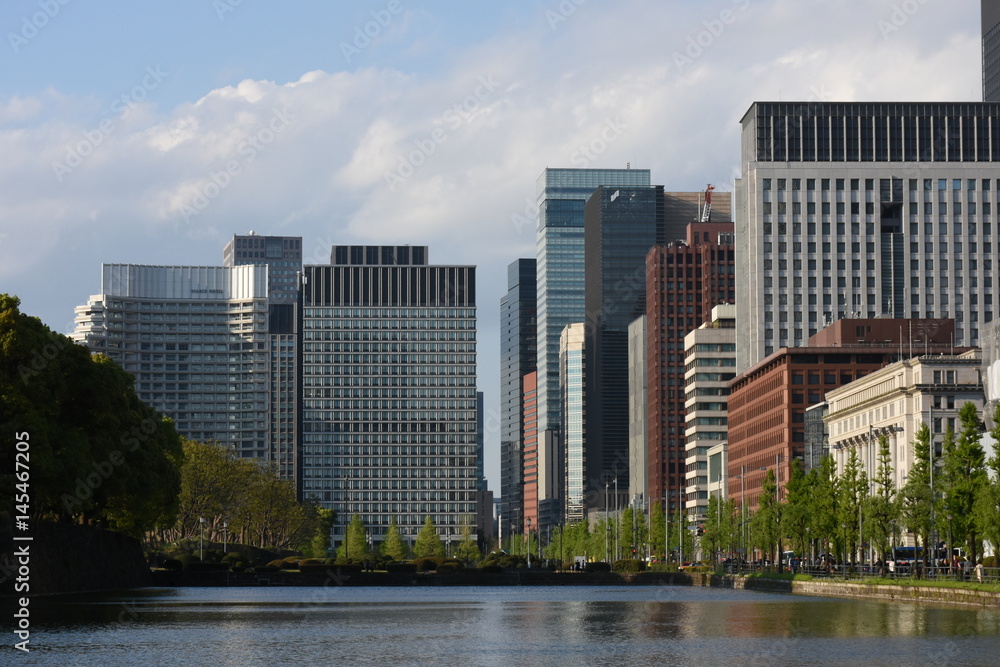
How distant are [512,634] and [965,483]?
4843 centimetres

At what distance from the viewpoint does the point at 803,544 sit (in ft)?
466

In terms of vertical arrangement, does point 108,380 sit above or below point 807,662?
above

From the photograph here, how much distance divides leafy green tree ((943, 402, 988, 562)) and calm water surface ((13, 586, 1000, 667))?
470 inches

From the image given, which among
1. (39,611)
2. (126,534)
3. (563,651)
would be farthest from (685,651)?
(126,534)

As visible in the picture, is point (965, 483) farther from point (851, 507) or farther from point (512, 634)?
point (512, 634)

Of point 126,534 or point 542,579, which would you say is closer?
point 126,534

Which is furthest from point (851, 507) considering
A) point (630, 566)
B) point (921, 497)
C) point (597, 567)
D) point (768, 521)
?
point (597, 567)

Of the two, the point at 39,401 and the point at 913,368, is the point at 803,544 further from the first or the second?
the point at 39,401

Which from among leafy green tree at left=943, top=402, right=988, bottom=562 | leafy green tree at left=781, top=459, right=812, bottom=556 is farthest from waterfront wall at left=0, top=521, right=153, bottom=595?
leafy green tree at left=943, top=402, right=988, bottom=562

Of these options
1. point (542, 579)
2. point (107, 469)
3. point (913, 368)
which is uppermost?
point (913, 368)

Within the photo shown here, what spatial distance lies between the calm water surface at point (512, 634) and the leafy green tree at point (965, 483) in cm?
1193

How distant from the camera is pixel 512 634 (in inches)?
2522

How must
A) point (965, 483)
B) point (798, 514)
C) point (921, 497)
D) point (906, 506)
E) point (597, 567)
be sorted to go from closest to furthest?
1. point (965, 483)
2. point (921, 497)
3. point (906, 506)
4. point (798, 514)
5. point (597, 567)

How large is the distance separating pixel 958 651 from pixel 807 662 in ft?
20.5
